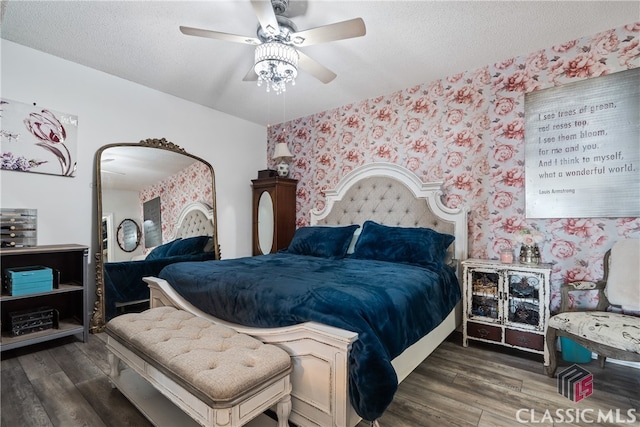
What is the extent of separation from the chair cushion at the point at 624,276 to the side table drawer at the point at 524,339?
0.54 metres

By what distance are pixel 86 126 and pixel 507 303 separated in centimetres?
407

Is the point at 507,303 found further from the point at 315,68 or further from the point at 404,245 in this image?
the point at 315,68

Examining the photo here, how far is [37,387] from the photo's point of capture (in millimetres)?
1913

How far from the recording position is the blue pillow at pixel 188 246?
3.56 metres

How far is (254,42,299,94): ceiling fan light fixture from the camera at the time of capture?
196 centimetres

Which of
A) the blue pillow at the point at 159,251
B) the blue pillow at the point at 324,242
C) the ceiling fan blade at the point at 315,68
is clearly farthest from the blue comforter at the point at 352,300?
the ceiling fan blade at the point at 315,68

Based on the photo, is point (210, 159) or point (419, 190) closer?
point (419, 190)

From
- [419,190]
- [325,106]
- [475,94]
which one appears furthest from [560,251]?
[325,106]

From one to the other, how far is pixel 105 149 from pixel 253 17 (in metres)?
2.03

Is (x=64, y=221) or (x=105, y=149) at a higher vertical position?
(x=105, y=149)

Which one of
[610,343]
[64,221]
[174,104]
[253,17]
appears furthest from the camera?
[174,104]

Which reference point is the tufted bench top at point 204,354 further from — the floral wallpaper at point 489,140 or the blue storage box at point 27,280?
the floral wallpaper at point 489,140

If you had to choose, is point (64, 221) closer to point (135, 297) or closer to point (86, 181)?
point (86, 181)

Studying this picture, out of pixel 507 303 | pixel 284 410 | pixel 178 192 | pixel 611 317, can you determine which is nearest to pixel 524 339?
pixel 507 303
